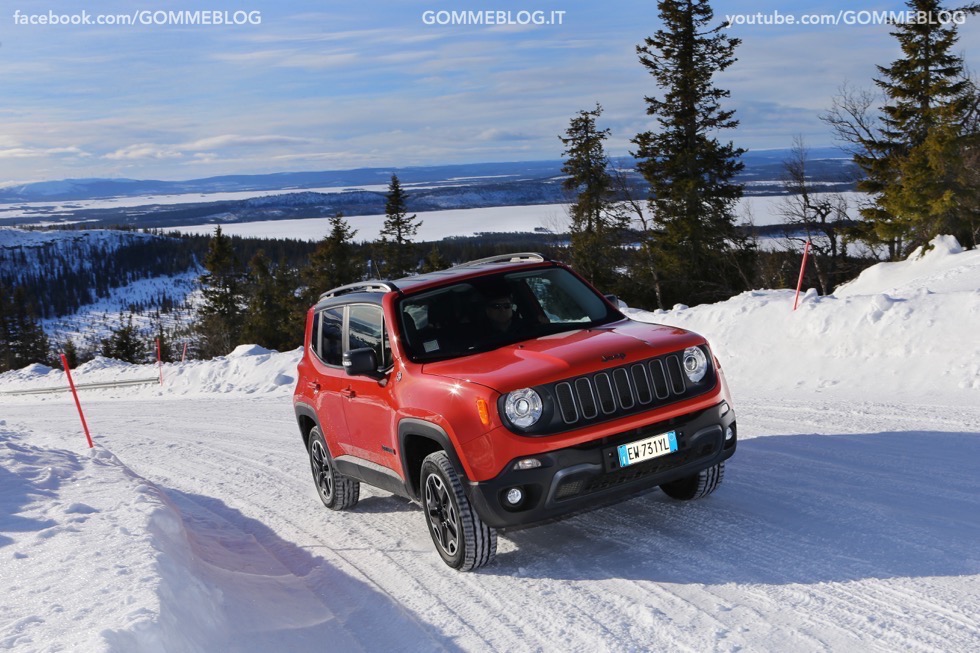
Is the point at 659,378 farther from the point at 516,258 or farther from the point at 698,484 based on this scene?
the point at 516,258

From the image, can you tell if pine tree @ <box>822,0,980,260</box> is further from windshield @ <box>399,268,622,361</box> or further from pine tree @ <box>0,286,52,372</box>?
pine tree @ <box>0,286,52,372</box>

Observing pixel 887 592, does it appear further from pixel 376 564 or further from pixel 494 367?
pixel 376 564

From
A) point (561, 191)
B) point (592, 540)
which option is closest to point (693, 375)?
point (592, 540)

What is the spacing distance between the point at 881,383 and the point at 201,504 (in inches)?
320

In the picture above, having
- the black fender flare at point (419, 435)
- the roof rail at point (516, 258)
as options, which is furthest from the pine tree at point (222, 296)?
the black fender flare at point (419, 435)

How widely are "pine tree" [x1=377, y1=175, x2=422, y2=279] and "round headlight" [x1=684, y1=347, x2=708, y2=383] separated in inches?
2490

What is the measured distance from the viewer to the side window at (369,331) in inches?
253

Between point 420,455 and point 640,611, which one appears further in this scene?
point 420,455

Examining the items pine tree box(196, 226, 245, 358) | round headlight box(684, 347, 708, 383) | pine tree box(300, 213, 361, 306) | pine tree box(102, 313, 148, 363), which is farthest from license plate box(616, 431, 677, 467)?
pine tree box(196, 226, 245, 358)

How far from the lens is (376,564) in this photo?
6164mm

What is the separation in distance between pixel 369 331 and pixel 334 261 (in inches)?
2437

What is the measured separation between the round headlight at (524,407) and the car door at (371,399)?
4.18ft

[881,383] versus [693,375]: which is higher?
[693,375]

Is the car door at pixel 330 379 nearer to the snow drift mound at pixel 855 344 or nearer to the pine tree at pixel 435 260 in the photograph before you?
the snow drift mound at pixel 855 344
